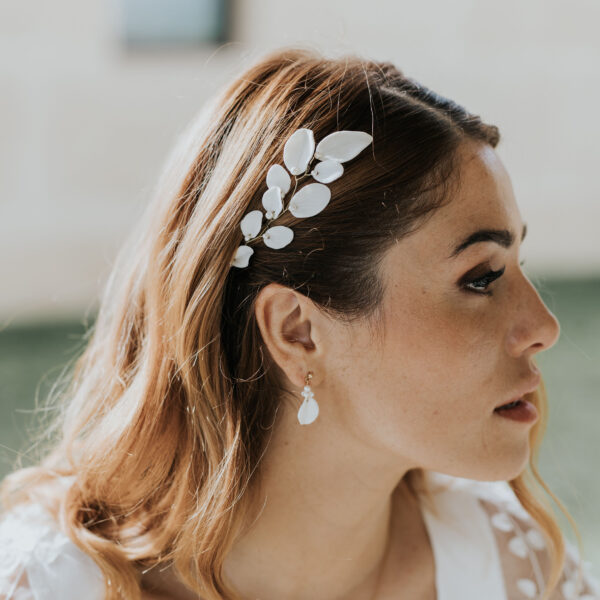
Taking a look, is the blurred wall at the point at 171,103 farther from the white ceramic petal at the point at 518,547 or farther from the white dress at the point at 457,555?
the white ceramic petal at the point at 518,547

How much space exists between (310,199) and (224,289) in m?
0.19

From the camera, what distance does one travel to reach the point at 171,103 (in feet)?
16.5

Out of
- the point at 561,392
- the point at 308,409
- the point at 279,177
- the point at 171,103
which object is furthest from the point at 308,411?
the point at 171,103

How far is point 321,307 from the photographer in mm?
1400

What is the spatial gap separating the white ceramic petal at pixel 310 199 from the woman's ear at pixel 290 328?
4.6 inches

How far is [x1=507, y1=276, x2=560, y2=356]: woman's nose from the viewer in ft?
4.58

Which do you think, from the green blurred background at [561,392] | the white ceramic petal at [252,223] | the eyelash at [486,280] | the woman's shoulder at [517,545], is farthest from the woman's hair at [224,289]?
the green blurred background at [561,392]

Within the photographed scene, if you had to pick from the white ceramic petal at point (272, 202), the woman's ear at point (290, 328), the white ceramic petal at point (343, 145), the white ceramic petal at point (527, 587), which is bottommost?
the white ceramic petal at point (527, 587)

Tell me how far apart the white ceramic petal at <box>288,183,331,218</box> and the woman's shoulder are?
65 cm

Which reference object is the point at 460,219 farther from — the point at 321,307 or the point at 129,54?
the point at 129,54

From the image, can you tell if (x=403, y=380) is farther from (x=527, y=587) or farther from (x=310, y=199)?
(x=527, y=587)

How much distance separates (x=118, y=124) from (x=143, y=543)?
3.78 meters

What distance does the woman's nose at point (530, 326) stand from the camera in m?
1.40

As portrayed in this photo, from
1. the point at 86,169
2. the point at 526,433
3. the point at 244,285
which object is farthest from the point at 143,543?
the point at 86,169
